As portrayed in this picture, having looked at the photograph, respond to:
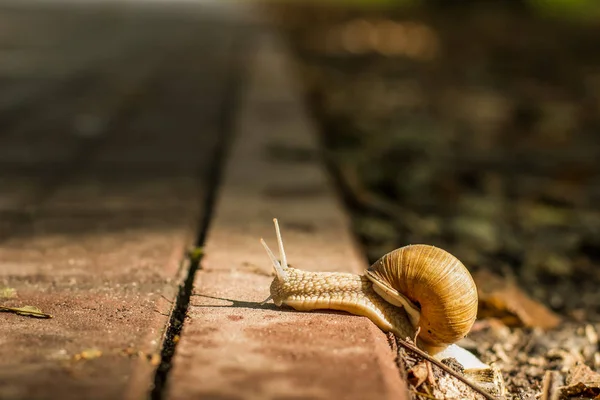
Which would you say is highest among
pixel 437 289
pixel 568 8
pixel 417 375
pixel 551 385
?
pixel 568 8

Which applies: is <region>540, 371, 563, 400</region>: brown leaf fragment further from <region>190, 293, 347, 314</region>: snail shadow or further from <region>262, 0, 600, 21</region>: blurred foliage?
<region>262, 0, 600, 21</region>: blurred foliage

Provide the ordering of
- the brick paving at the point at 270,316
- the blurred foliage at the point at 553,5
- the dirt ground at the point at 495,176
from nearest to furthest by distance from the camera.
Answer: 1. the brick paving at the point at 270,316
2. the dirt ground at the point at 495,176
3. the blurred foliage at the point at 553,5

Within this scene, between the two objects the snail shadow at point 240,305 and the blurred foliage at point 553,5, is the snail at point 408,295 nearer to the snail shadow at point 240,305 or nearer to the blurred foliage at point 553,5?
the snail shadow at point 240,305

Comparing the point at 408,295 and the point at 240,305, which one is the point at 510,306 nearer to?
the point at 408,295

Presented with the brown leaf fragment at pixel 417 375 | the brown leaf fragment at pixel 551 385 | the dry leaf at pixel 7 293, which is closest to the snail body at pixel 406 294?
the brown leaf fragment at pixel 417 375

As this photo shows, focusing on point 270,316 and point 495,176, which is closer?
point 270,316

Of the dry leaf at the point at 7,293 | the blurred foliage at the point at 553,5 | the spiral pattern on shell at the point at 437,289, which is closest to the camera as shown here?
the spiral pattern on shell at the point at 437,289

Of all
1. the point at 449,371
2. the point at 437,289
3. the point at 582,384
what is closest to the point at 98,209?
the point at 437,289
